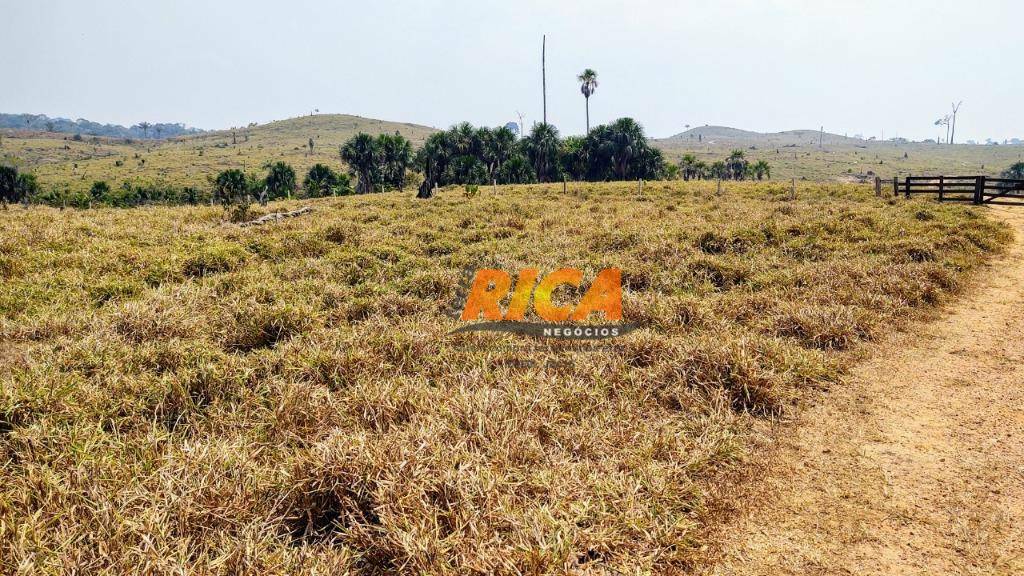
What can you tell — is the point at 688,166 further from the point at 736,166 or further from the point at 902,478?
the point at 902,478

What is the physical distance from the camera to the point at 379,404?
14.6ft

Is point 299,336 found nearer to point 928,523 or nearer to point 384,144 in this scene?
point 928,523

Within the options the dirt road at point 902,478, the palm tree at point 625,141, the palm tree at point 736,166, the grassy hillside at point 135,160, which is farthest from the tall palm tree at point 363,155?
the dirt road at point 902,478

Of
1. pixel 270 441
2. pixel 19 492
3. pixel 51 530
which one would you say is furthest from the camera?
pixel 270 441

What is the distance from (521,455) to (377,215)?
15.8 metres

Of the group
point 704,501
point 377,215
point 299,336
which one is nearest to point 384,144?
point 377,215

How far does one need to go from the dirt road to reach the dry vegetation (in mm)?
376

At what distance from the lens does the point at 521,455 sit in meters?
3.77

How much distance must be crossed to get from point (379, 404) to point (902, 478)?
4.53 meters

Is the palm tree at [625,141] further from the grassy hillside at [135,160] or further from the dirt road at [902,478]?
the grassy hillside at [135,160]

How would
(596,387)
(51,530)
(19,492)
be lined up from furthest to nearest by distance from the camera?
(596,387) < (19,492) < (51,530)

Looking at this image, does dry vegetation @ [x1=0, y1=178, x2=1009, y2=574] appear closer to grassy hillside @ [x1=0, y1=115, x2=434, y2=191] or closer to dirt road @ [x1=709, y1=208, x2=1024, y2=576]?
dirt road @ [x1=709, y1=208, x2=1024, y2=576]

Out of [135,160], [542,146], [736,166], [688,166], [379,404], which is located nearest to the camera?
[379,404]

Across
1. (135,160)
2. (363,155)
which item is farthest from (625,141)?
(135,160)
